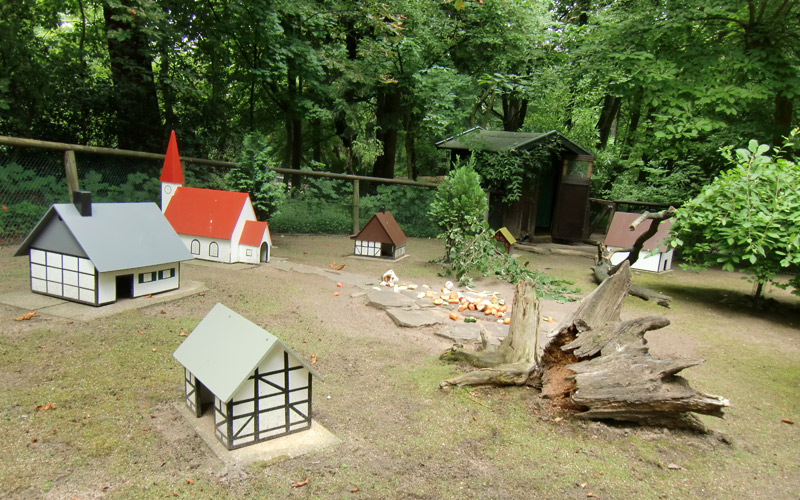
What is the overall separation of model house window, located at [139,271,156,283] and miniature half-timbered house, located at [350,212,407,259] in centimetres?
476

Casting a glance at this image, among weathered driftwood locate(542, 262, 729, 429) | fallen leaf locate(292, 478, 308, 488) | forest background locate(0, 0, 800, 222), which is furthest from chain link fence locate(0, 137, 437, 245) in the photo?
weathered driftwood locate(542, 262, 729, 429)

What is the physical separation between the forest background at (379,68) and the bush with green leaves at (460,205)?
2995 millimetres

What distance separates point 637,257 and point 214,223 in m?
7.85

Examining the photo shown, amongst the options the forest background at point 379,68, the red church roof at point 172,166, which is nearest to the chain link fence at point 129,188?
the forest background at point 379,68

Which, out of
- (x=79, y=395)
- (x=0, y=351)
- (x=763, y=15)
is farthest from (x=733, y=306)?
(x=0, y=351)

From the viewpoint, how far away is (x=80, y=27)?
13.4 meters

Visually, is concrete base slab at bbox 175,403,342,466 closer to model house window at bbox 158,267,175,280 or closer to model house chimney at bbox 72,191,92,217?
model house window at bbox 158,267,175,280

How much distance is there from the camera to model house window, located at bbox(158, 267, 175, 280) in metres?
6.41

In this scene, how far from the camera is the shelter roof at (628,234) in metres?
10.8

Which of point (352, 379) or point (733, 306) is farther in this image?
point (733, 306)

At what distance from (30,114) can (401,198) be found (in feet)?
29.1

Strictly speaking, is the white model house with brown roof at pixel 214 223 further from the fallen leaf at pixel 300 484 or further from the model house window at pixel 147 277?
the fallen leaf at pixel 300 484

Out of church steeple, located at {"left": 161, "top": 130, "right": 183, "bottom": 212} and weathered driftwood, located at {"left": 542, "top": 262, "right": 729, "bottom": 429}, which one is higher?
church steeple, located at {"left": 161, "top": 130, "right": 183, "bottom": 212}

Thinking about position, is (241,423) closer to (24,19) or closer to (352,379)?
(352,379)
